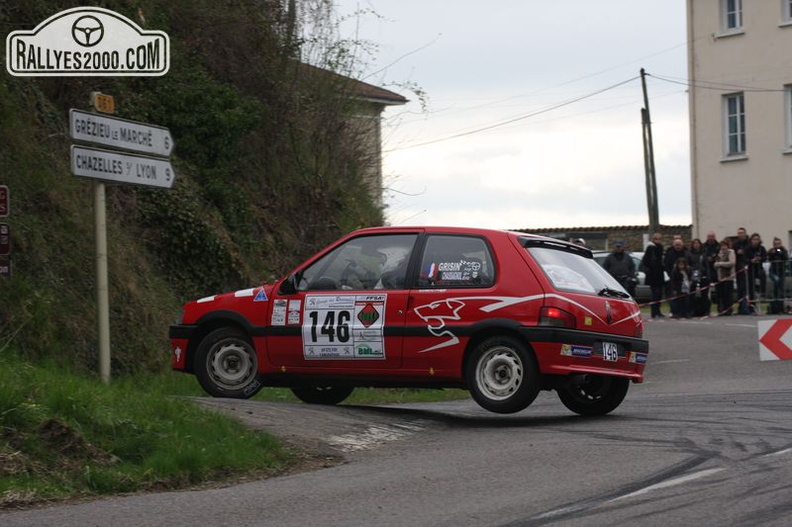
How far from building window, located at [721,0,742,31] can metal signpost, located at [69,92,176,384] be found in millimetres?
34952

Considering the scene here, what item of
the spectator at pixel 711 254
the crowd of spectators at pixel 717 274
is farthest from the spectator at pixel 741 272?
the spectator at pixel 711 254

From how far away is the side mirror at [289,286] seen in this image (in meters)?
13.8

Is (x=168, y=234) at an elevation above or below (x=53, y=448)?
above

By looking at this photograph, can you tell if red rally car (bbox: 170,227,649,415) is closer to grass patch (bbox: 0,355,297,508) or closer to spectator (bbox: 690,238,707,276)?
grass patch (bbox: 0,355,297,508)

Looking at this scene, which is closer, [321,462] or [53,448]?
[53,448]

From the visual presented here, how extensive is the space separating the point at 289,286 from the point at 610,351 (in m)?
3.03

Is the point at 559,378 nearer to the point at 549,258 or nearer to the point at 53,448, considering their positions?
the point at 549,258

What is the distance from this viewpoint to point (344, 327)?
13445 mm

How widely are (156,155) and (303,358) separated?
7.86 ft

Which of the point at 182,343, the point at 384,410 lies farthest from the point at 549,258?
the point at 182,343

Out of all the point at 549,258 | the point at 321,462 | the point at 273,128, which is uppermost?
the point at 273,128

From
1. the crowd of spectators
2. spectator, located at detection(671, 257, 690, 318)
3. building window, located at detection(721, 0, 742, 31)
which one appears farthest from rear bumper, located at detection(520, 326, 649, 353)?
building window, located at detection(721, 0, 742, 31)

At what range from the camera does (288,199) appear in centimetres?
2675

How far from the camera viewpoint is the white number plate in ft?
42.7
